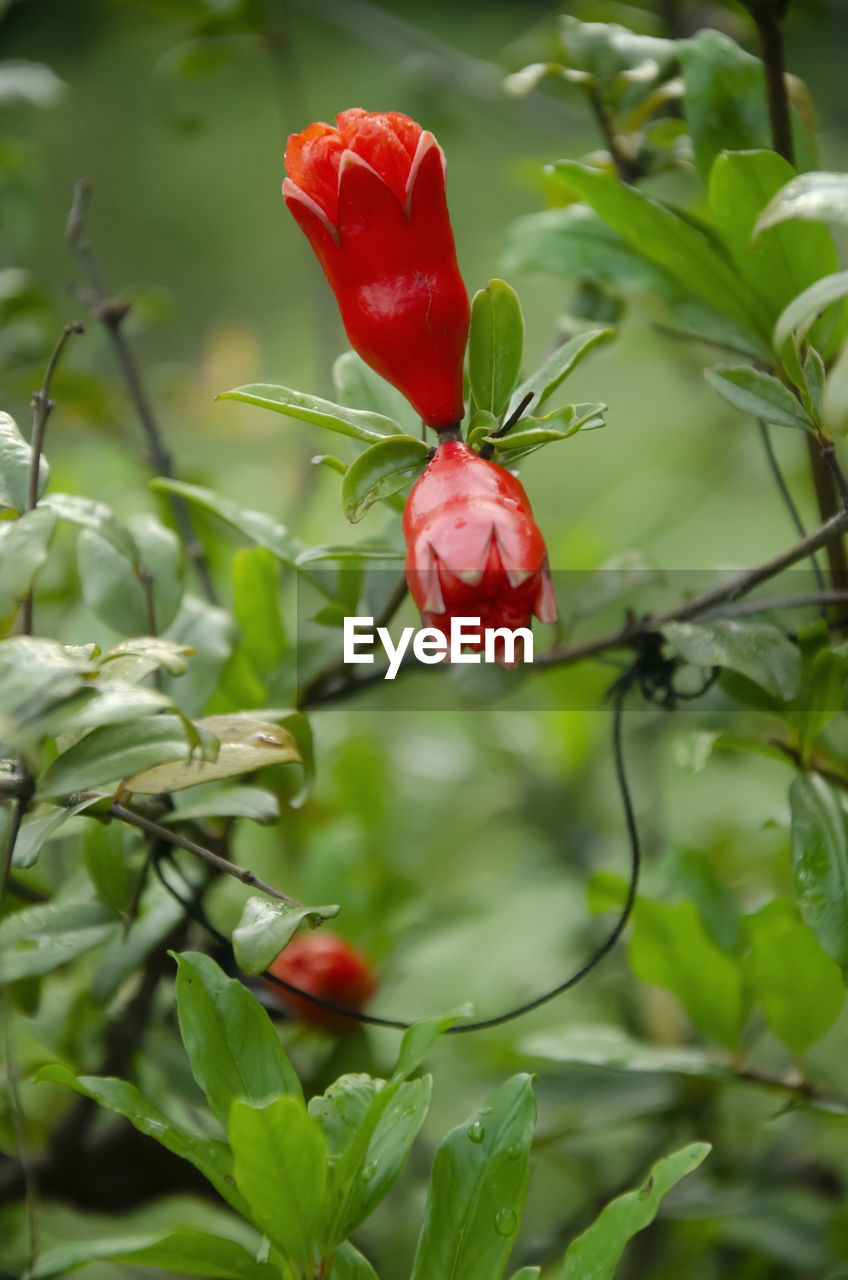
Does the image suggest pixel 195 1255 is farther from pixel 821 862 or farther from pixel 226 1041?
pixel 821 862

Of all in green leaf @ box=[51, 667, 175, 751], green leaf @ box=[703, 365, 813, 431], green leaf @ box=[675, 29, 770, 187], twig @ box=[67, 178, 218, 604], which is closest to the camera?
green leaf @ box=[51, 667, 175, 751]

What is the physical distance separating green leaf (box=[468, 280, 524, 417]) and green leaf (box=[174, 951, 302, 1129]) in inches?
9.7

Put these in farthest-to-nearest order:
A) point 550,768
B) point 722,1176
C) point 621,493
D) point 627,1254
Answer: point 621,493
point 550,768
point 627,1254
point 722,1176

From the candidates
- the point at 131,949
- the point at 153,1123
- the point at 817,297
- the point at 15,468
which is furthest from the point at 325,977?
the point at 817,297

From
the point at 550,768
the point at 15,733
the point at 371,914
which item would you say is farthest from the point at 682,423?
the point at 15,733

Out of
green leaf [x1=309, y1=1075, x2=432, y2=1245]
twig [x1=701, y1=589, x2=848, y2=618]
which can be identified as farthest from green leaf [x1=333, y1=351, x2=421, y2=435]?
green leaf [x1=309, y1=1075, x2=432, y2=1245]

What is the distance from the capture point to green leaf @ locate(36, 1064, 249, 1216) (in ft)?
1.28

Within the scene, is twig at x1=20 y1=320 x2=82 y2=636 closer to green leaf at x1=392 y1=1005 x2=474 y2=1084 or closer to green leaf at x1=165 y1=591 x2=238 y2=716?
green leaf at x1=165 y1=591 x2=238 y2=716

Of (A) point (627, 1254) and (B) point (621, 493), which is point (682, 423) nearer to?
(B) point (621, 493)

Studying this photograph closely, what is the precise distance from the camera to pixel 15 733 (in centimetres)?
29

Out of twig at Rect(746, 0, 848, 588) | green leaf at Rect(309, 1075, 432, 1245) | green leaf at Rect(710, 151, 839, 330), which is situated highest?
twig at Rect(746, 0, 848, 588)

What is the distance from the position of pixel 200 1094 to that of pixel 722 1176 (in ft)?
1.31

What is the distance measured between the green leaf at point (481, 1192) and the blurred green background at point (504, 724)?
0.17 meters

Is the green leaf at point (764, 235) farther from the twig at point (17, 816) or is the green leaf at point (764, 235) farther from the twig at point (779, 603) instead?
the twig at point (17, 816)
